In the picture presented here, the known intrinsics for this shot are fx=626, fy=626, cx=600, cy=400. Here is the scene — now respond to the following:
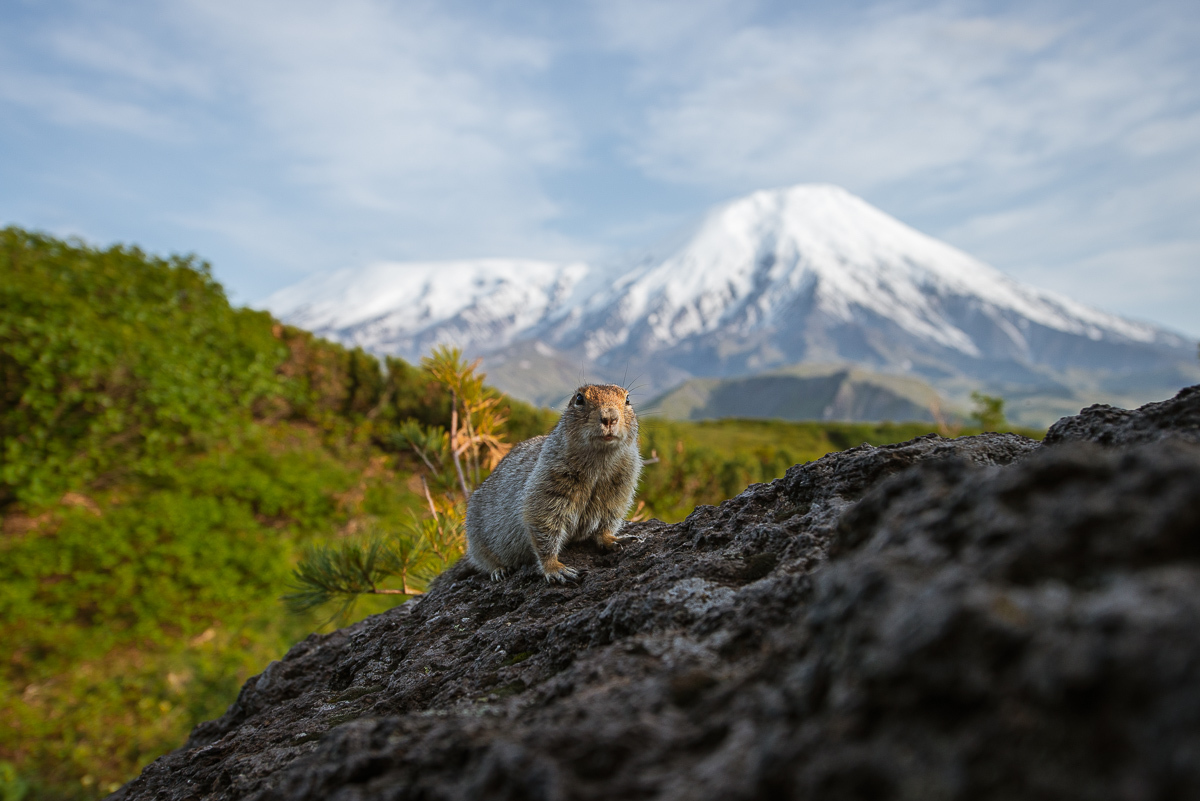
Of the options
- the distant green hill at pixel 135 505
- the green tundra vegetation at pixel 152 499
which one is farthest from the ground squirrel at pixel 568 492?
the distant green hill at pixel 135 505

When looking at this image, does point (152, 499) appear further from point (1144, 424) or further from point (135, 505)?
point (1144, 424)

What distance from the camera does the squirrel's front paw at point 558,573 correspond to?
11.8 feet

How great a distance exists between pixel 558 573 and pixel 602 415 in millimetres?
→ 1113

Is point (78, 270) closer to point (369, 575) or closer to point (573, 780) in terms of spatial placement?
point (369, 575)

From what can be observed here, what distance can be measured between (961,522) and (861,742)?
50cm

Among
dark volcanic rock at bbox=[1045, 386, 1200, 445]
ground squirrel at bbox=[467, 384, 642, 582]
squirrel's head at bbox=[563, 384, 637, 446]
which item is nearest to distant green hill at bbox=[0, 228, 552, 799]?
ground squirrel at bbox=[467, 384, 642, 582]

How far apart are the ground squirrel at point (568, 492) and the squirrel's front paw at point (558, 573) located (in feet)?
0.29

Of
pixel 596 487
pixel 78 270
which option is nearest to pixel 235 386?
pixel 78 270

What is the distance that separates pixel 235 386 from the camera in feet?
48.5

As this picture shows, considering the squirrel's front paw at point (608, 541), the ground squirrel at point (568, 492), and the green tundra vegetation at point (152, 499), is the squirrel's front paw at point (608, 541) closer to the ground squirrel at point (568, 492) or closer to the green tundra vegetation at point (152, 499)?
the ground squirrel at point (568, 492)

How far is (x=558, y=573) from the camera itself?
12.1ft

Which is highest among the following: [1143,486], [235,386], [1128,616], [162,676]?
[235,386]

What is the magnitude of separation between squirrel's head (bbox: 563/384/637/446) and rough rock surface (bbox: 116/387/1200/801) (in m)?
1.92

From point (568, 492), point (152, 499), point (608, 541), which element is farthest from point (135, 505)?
point (608, 541)
